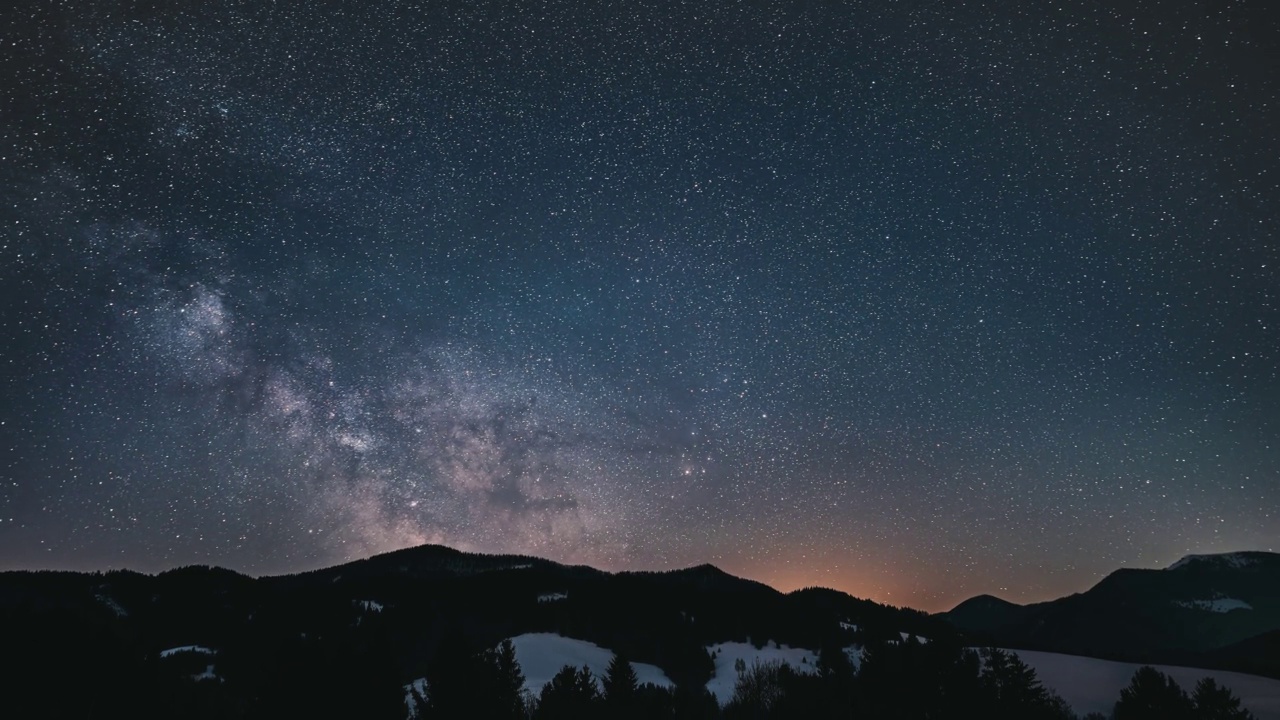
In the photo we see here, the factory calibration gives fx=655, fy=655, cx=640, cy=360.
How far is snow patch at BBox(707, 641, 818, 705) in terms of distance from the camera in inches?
5413

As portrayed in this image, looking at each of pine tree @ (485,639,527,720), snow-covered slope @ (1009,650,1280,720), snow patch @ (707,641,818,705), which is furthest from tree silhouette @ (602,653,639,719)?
snow-covered slope @ (1009,650,1280,720)

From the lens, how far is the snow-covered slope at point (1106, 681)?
418ft

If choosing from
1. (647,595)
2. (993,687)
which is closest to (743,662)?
(647,595)

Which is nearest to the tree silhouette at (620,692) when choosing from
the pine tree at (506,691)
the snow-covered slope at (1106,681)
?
the pine tree at (506,691)

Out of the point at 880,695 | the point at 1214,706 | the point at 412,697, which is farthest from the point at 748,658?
the point at 1214,706

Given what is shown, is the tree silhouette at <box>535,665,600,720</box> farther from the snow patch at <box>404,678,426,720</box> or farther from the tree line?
the snow patch at <box>404,678,426,720</box>

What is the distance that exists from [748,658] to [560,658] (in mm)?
44881

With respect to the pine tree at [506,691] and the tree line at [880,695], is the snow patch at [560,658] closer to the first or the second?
the tree line at [880,695]

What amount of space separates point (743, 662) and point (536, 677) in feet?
160

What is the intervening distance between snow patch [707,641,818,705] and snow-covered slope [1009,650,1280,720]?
45.1 meters

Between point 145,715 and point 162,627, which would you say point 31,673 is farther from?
point 162,627

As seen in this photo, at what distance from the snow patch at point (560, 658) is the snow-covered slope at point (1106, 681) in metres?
80.5

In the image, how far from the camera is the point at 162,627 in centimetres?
18738

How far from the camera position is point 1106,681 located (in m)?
146
